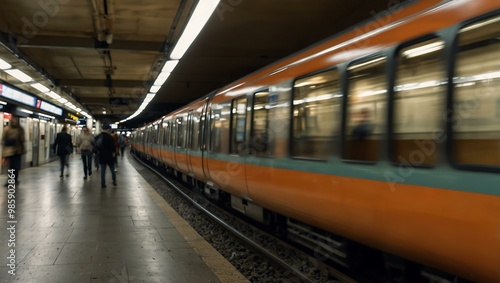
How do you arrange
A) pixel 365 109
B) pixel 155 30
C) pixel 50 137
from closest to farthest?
1. pixel 365 109
2. pixel 155 30
3. pixel 50 137

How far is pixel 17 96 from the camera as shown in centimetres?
1265

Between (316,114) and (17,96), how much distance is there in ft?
36.4

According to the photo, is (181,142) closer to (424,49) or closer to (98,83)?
(98,83)

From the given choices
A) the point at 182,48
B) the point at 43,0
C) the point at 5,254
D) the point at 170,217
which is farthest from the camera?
the point at 182,48

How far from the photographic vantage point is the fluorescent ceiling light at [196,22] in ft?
20.2

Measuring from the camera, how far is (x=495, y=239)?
8.29 ft

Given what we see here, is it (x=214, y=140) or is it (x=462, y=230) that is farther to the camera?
(x=214, y=140)

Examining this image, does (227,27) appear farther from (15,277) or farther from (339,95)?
(15,277)

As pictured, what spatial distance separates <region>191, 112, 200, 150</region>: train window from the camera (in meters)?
10.5

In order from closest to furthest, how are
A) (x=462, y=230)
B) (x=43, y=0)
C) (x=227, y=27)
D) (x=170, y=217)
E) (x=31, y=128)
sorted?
(x=462, y=230)
(x=170, y=217)
(x=43, y=0)
(x=227, y=27)
(x=31, y=128)

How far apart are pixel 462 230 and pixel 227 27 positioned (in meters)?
8.59

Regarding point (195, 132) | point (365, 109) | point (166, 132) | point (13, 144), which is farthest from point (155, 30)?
point (365, 109)

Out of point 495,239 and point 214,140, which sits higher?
point 214,140

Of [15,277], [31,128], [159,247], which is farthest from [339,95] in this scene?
[31,128]
